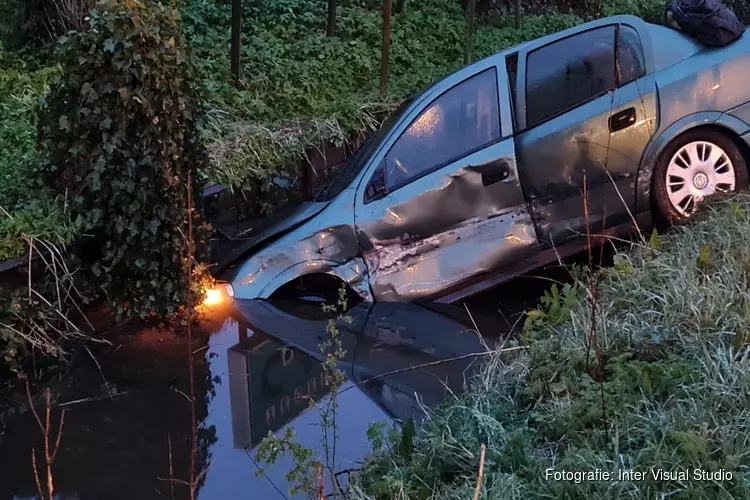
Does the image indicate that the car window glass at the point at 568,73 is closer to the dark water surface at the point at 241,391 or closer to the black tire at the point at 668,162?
the black tire at the point at 668,162

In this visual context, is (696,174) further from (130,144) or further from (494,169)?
(130,144)

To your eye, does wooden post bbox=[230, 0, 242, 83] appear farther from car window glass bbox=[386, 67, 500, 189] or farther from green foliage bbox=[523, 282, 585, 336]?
green foliage bbox=[523, 282, 585, 336]

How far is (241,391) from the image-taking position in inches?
177

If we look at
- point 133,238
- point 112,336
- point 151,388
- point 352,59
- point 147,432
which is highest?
point 352,59

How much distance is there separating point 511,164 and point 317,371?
193 centimetres

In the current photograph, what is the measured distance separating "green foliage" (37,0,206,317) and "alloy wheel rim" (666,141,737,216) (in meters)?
3.32

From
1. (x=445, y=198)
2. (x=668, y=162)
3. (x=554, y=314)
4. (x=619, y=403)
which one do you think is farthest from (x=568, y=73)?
(x=619, y=403)

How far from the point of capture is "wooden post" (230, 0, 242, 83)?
27.2 ft

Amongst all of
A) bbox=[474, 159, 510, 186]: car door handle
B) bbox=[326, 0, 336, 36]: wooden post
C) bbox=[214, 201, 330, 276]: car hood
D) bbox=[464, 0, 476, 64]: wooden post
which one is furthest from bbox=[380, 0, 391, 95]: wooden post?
bbox=[474, 159, 510, 186]: car door handle

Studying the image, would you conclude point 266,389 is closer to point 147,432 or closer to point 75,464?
point 147,432

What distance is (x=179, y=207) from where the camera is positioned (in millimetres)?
5039

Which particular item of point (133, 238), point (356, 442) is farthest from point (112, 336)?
point (356, 442)

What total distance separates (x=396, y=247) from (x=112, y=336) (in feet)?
6.77

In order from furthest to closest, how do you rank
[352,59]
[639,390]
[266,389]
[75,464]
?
1. [352,59]
2. [266,389]
3. [75,464]
4. [639,390]
